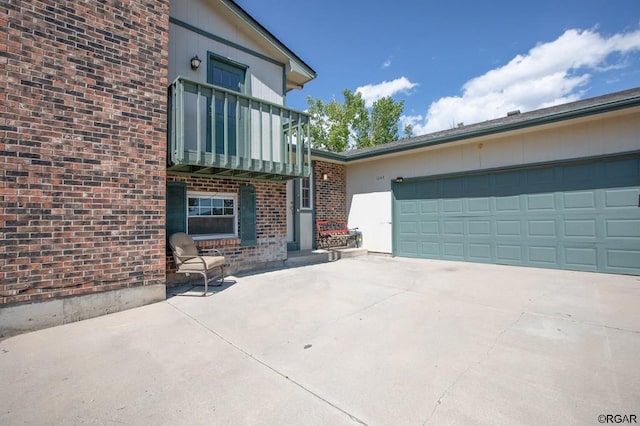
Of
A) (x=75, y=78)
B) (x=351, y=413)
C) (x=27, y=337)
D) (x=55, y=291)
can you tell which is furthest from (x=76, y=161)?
(x=351, y=413)

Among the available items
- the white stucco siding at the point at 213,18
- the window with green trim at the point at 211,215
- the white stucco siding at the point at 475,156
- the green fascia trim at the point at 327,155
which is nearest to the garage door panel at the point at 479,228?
the white stucco siding at the point at 475,156

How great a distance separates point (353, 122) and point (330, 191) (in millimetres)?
19495

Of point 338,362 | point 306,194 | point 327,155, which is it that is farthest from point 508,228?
point 338,362

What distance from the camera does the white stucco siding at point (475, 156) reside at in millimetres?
6258

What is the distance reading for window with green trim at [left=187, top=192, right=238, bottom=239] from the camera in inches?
245

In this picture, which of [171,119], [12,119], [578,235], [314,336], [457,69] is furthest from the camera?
[457,69]

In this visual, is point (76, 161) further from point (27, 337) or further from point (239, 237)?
point (239, 237)

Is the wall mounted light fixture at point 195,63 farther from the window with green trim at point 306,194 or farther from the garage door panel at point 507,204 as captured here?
the garage door panel at point 507,204

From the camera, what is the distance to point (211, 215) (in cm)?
651

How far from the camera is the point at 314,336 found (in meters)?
3.35

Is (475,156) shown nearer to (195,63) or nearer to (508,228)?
(508,228)

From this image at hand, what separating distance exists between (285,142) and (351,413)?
5669 mm

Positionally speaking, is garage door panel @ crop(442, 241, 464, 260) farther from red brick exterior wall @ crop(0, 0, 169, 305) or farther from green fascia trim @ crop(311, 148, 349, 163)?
red brick exterior wall @ crop(0, 0, 169, 305)

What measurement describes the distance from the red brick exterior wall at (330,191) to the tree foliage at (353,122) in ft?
57.3
